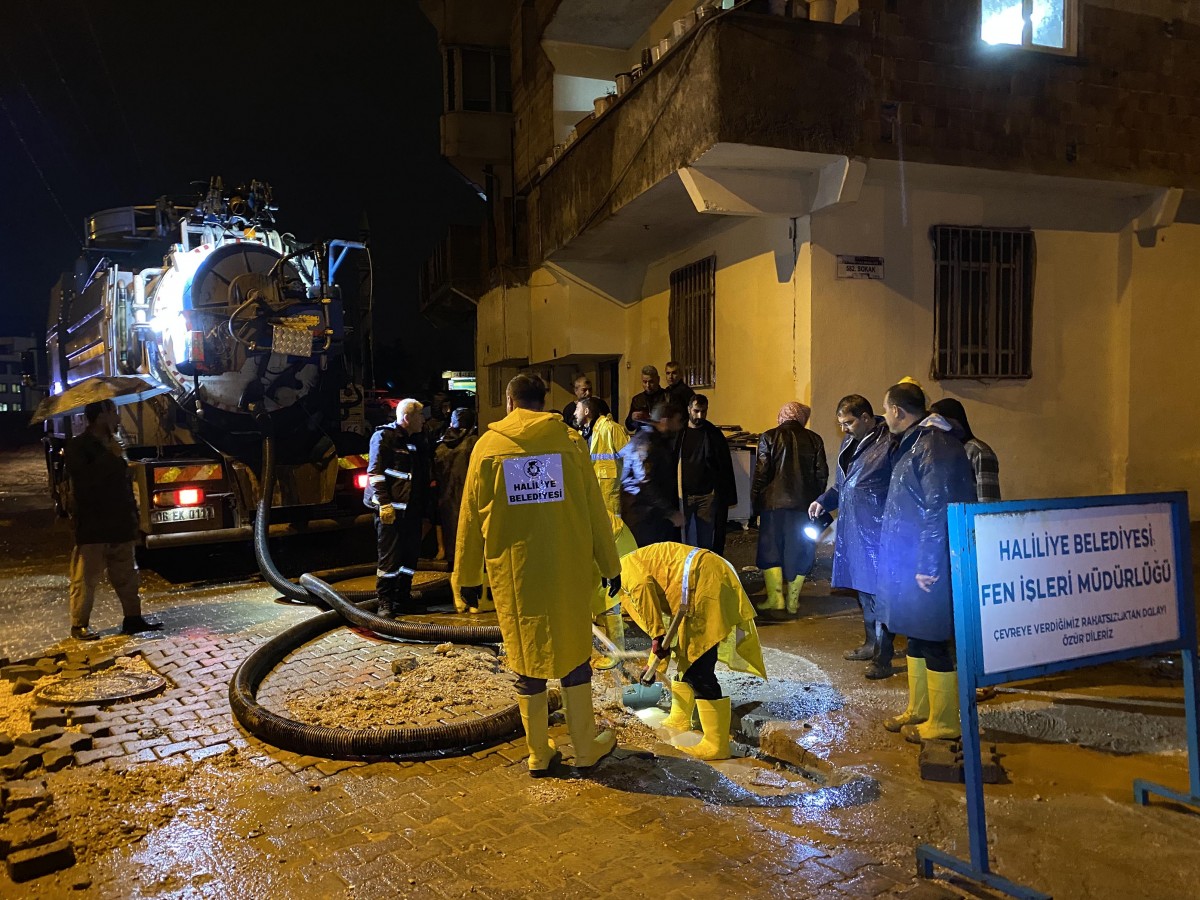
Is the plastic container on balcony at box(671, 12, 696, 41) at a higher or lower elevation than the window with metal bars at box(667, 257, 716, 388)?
higher

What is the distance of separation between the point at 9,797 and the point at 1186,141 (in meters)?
11.7

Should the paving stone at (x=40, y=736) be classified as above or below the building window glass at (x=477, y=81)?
below

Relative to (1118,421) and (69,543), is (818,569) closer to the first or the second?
(1118,421)

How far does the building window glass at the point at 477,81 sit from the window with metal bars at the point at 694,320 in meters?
7.91

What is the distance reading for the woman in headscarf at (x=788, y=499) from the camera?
21.7ft

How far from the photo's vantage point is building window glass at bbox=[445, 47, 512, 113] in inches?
669

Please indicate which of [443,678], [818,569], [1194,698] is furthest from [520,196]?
[1194,698]

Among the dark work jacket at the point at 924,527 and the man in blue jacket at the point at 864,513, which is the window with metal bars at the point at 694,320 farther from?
the dark work jacket at the point at 924,527

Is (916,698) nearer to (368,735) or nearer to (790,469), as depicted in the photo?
(790,469)

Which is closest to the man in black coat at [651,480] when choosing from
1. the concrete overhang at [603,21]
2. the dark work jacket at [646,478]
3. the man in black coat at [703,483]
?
the dark work jacket at [646,478]

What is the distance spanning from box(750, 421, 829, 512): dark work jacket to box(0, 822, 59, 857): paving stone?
16.6 feet

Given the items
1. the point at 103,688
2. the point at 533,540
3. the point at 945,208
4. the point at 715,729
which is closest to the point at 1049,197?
the point at 945,208

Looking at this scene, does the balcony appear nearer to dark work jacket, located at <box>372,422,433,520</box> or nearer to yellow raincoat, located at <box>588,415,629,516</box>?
yellow raincoat, located at <box>588,415,629,516</box>

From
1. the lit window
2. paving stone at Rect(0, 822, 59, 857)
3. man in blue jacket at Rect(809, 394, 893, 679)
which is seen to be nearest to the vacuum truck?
paving stone at Rect(0, 822, 59, 857)
